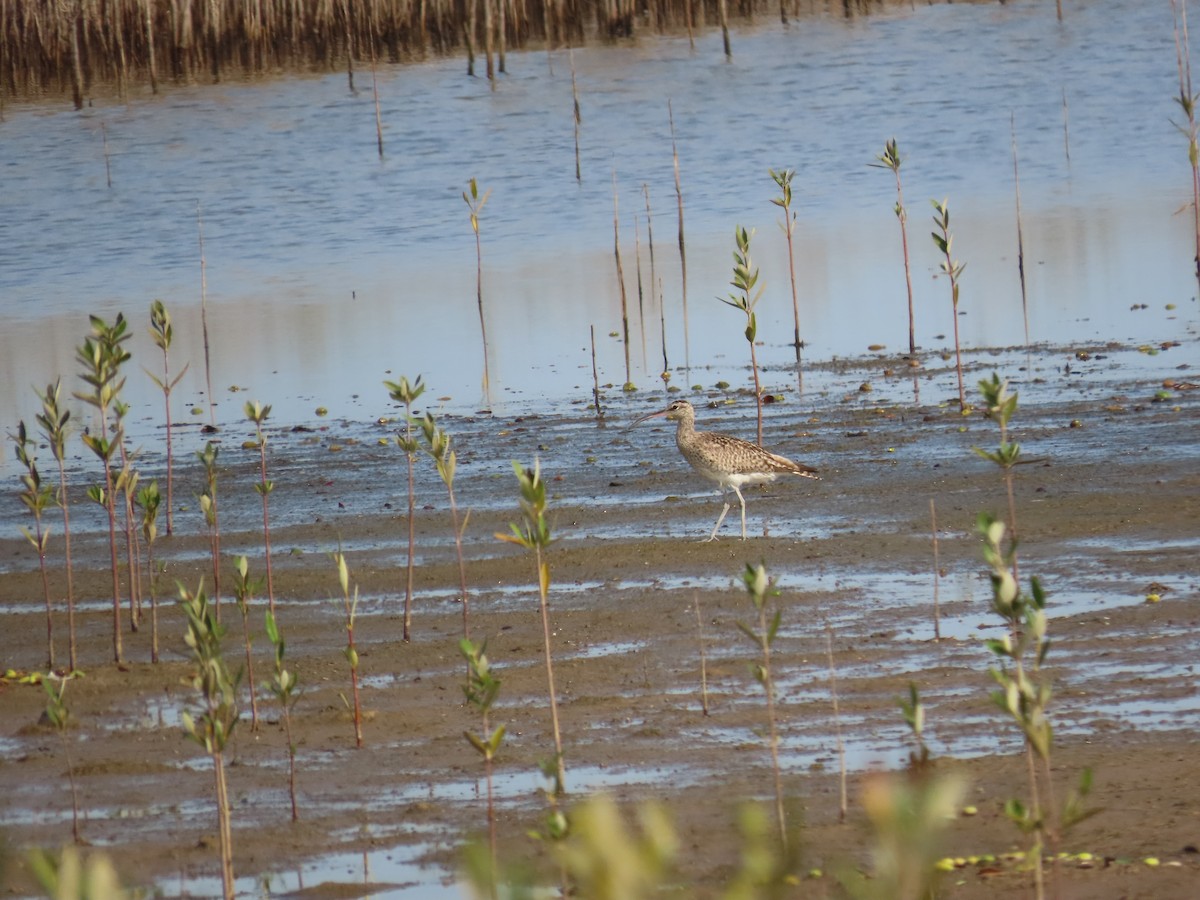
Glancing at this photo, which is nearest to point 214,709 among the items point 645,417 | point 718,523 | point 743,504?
point 718,523

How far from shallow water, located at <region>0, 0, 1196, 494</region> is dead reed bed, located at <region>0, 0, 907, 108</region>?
85 centimetres

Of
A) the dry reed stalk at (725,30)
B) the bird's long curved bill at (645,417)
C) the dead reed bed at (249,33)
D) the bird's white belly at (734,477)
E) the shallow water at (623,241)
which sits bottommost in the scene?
the bird's white belly at (734,477)

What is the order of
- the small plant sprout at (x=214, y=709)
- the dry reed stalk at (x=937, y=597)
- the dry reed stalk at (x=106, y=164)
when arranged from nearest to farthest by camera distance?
the small plant sprout at (x=214, y=709)
the dry reed stalk at (x=937, y=597)
the dry reed stalk at (x=106, y=164)

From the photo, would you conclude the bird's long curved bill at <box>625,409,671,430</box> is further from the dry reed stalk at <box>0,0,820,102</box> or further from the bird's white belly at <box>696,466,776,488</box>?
the dry reed stalk at <box>0,0,820,102</box>

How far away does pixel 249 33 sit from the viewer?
33.9m

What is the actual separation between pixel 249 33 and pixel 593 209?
1254cm

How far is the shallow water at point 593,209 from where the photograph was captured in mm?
16250

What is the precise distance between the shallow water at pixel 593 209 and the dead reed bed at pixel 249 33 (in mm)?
849

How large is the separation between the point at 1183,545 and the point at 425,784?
4171 millimetres

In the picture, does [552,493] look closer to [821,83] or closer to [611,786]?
[611,786]

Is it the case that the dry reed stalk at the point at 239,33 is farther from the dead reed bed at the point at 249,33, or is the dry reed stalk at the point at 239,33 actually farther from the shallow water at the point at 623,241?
the shallow water at the point at 623,241

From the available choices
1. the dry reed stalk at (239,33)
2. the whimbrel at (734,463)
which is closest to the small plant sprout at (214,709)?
the whimbrel at (734,463)

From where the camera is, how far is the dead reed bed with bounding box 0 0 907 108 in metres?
32.9

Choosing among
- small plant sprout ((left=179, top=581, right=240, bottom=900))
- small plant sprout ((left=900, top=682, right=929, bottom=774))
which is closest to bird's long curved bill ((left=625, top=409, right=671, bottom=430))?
small plant sprout ((left=900, top=682, right=929, bottom=774))
